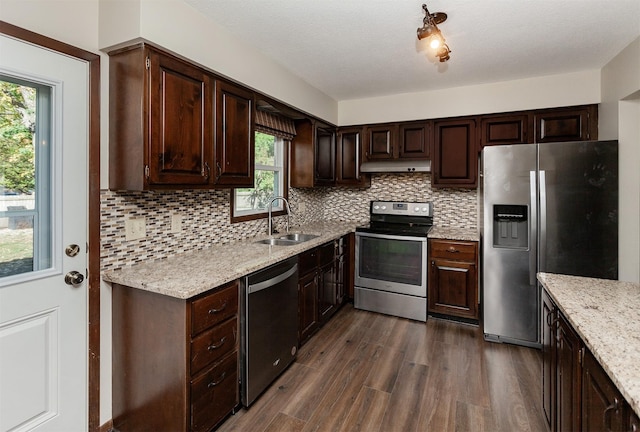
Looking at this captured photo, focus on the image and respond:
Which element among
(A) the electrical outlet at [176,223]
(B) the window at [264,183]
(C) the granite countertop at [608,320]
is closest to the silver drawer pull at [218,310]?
(A) the electrical outlet at [176,223]

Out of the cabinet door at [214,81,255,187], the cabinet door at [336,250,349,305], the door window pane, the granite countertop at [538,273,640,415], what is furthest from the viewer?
the cabinet door at [336,250,349,305]

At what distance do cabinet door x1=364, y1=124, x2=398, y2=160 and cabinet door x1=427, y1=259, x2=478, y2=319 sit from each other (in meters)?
1.33

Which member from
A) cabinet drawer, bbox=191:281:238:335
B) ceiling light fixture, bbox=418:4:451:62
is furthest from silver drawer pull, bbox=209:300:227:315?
ceiling light fixture, bbox=418:4:451:62

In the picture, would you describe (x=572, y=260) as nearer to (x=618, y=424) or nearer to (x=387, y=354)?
(x=387, y=354)

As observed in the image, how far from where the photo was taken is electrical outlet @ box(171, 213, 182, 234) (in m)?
2.25

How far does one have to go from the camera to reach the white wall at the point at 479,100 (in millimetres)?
3041

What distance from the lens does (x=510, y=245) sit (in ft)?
9.64

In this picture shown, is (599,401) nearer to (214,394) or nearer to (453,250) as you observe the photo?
(214,394)

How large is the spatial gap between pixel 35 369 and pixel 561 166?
12.1 feet

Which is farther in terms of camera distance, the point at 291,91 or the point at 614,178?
the point at 291,91

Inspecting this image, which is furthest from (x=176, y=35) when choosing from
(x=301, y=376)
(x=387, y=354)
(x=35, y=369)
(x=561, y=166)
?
(x=561, y=166)

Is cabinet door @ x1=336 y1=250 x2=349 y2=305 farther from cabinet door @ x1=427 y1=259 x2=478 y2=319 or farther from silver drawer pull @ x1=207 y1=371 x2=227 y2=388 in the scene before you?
silver drawer pull @ x1=207 y1=371 x2=227 y2=388

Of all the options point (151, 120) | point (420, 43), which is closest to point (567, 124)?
point (420, 43)

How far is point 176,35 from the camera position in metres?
1.87
